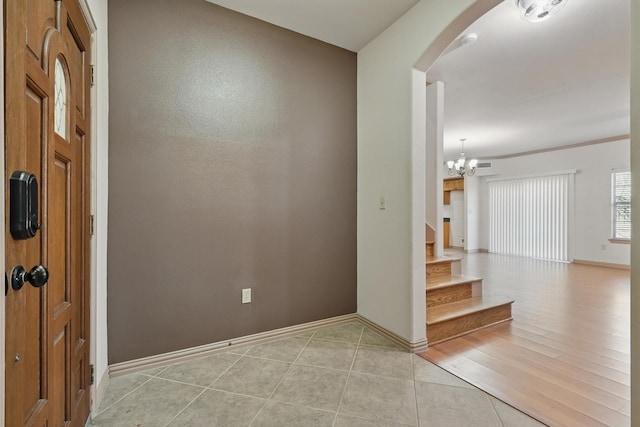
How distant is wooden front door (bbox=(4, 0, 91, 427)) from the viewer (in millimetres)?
748

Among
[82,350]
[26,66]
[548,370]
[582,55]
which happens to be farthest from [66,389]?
[582,55]

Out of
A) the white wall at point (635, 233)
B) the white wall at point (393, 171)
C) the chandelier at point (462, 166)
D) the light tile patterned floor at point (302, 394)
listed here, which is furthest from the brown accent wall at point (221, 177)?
the chandelier at point (462, 166)

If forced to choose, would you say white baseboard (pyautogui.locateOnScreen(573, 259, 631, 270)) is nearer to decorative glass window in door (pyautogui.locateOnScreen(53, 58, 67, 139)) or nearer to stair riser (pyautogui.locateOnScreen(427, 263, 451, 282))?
stair riser (pyautogui.locateOnScreen(427, 263, 451, 282))

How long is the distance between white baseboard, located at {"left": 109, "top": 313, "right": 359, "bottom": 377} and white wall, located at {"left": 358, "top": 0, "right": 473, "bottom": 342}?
628 mm

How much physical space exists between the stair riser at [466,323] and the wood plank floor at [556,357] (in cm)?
6

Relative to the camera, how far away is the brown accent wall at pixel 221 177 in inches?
77.3

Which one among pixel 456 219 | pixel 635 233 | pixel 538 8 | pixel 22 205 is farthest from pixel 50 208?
pixel 456 219

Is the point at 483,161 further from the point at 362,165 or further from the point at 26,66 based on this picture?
the point at 26,66

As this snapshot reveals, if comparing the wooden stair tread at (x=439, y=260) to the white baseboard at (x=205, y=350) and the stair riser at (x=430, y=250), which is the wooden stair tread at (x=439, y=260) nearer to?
the stair riser at (x=430, y=250)

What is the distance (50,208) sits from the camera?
1.08 meters

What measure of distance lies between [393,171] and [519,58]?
1.94 meters

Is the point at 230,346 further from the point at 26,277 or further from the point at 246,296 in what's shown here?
the point at 26,277

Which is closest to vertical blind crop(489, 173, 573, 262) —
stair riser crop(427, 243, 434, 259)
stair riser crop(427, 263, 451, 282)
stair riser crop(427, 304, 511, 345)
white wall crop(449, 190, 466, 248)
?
white wall crop(449, 190, 466, 248)

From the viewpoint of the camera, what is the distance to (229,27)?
2.29 m
